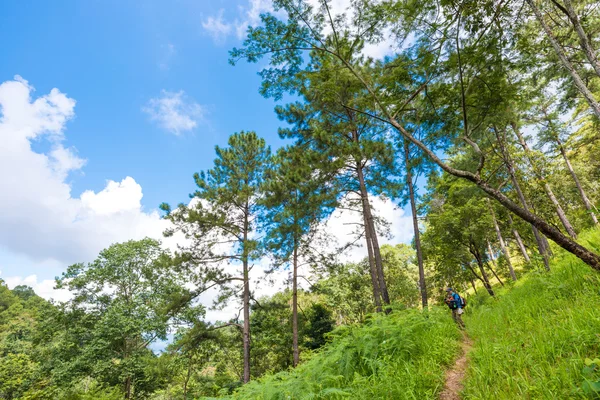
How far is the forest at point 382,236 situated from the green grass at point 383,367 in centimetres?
3

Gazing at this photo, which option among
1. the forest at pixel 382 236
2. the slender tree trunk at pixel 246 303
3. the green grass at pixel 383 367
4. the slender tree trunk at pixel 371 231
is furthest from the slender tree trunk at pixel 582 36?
the slender tree trunk at pixel 246 303

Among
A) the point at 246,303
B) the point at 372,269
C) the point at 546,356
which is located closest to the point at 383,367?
the point at 546,356

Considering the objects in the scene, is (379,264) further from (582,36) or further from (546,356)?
(582,36)

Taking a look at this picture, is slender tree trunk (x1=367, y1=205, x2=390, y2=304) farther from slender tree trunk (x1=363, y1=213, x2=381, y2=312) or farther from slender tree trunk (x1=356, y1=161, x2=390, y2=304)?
slender tree trunk (x1=363, y1=213, x2=381, y2=312)

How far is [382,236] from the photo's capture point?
41.7 feet

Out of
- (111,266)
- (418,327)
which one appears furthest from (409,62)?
(111,266)

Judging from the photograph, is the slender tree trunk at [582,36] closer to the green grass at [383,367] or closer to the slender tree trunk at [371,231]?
the slender tree trunk at [371,231]

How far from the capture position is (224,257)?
14.7 m

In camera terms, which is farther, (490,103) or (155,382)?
(155,382)

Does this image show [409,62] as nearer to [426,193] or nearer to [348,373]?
[348,373]

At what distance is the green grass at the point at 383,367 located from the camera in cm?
302

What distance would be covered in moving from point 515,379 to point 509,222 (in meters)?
19.9

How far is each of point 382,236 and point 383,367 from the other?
9.60 m

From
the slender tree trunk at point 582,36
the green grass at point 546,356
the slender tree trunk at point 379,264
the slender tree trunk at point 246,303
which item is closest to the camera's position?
the green grass at point 546,356
